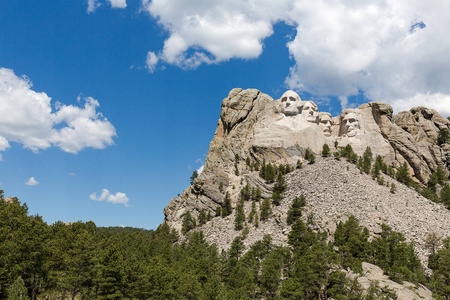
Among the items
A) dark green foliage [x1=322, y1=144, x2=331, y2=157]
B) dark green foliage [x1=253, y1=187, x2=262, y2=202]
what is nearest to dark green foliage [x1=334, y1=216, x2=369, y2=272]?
dark green foliage [x1=253, y1=187, x2=262, y2=202]

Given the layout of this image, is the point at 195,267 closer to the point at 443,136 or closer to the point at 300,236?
the point at 300,236

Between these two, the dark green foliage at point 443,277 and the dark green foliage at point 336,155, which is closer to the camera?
the dark green foliage at point 443,277

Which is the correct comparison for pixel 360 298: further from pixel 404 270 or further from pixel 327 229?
pixel 327 229

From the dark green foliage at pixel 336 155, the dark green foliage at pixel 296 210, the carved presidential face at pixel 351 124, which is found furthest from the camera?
the carved presidential face at pixel 351 124

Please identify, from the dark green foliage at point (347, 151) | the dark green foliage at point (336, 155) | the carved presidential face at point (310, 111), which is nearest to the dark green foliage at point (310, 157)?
the dark green foliage at point (336, 155)

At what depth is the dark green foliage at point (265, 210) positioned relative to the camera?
302ft

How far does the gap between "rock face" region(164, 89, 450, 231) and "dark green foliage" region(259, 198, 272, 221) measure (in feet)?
28.4

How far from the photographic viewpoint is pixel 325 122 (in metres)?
131

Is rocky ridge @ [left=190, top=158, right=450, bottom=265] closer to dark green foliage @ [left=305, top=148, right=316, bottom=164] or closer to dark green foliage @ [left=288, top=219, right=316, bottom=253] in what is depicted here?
dark green foliage @ [left=305, top=148, right=316, bottom=164]

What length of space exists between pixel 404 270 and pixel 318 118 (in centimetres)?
7759

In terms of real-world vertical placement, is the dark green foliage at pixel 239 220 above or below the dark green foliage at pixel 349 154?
Answer: below

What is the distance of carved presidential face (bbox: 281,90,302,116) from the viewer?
401 feet

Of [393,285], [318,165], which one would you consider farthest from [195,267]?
[318,165]

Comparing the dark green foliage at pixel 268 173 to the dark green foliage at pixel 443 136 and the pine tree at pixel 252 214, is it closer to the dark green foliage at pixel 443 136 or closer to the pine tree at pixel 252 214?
the pine tree at pixel 252 214
